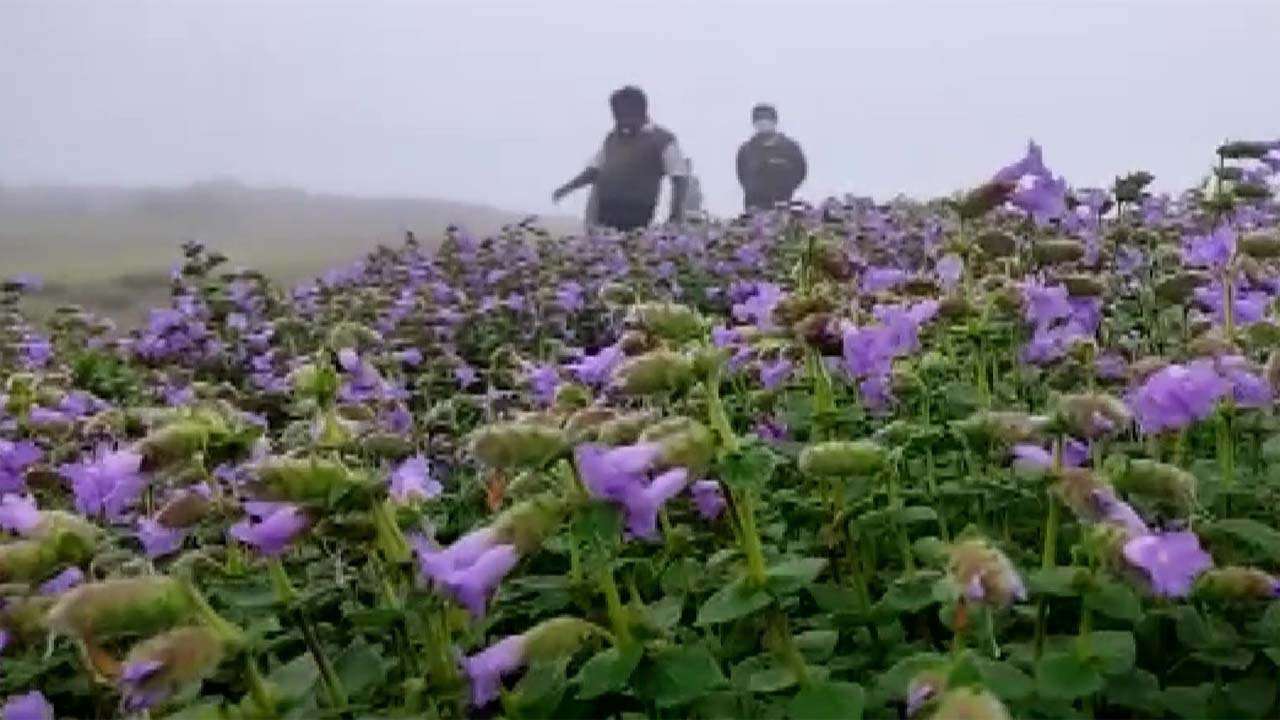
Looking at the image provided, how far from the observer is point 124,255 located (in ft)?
38.0

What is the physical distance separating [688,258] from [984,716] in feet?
14.6

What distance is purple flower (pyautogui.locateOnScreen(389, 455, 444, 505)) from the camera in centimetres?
177

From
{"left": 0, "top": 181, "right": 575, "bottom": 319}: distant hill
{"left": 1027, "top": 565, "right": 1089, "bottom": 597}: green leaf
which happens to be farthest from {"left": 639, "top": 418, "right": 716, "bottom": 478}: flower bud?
{"left": 0, "top": 181, "right": 575, "bottom": 319}: distant hill

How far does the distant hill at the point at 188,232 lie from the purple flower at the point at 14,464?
4605 mm

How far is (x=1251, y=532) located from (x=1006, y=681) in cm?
44

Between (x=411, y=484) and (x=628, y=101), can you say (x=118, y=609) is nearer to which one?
(x=411, y=484)

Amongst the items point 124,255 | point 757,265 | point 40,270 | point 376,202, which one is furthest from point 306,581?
point 376,202

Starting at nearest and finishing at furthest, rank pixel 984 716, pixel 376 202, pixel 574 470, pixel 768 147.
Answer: pixel 984 716
pixel 574 470
pixel 768 147
pixel 376 202

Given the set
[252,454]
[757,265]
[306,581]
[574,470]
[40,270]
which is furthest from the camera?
[40,270]

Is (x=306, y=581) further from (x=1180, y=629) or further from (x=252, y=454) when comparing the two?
(x=1180, y=629)

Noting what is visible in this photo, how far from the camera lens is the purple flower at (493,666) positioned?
149 cm

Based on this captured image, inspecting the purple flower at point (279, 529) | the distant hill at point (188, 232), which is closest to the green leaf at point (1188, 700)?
the purple flower at point (279, 529)

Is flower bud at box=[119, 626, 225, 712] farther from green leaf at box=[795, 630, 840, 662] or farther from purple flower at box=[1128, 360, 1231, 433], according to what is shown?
purple flower at box=[1128, 360, 1231, 433]

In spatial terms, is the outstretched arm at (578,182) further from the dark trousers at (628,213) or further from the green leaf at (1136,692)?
the green leaf at (1136,692)
